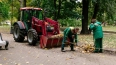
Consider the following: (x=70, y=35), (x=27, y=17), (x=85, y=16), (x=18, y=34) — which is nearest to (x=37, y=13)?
(x=27, y=17)

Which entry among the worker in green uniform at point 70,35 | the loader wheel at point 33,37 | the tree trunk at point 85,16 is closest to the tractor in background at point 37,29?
the loader wheel at point 33,37

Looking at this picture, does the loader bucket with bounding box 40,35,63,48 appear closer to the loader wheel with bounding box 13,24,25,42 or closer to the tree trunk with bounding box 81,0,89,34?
the loader wheel with bounding box 13,24,25,42

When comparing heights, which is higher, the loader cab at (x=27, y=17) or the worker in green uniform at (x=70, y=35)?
the loader cab at (x=27, y=17)

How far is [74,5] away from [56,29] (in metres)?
14.9

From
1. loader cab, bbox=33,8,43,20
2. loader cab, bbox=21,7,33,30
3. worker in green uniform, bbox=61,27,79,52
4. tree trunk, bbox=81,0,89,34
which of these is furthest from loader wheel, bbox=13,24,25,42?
tree trunk, bbox=81,0,89,34

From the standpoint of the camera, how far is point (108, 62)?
11281mm

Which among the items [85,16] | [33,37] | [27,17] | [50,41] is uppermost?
[27,17]

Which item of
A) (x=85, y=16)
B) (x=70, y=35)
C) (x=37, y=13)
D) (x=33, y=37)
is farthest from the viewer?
(x=85, y=16)

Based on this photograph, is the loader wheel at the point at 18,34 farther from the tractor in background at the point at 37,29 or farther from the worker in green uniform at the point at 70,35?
the worker in green uniform at the point at 70,35

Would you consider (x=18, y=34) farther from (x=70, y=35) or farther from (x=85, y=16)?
(x=85, y=16)

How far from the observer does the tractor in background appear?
1644 cm

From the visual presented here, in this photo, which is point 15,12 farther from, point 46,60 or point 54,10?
point 46,60

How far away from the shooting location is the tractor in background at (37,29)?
1644cm

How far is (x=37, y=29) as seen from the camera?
18.5 metres
